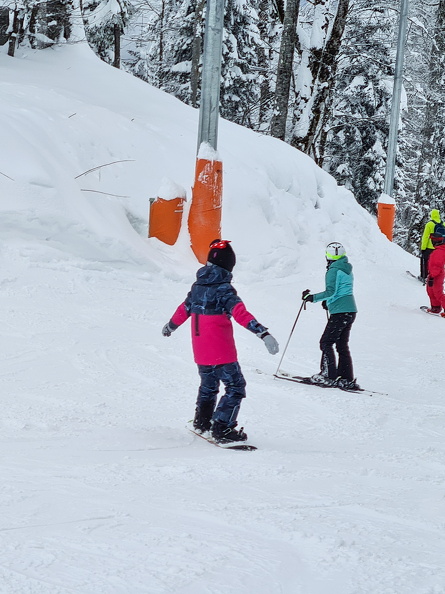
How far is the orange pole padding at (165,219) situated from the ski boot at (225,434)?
6787 millimetres

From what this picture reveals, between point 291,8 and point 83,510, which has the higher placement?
point 291,8

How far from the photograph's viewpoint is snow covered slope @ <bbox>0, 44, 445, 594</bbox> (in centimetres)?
293

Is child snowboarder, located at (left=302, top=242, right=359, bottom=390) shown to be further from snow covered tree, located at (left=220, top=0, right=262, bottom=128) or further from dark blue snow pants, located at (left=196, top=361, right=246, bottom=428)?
snow covered tree, located at (left=220, top=0, right=262, bottom=128)

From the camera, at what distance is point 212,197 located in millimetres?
11664

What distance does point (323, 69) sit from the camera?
17.4 meters

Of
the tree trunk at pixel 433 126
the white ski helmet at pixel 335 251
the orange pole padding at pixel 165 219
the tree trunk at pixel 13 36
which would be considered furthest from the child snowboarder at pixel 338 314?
the tree trunk at pixel 433 126

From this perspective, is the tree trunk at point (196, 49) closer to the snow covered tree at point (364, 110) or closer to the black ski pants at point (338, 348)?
the snow covered tree at point (364, 110)

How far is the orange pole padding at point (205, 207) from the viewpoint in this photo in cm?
1162

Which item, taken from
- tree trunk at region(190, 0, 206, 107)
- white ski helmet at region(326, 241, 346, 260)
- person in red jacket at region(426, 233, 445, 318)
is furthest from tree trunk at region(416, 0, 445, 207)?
white ski helmet at region(326, 241, 346, 260)

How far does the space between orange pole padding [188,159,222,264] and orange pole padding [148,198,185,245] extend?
324 millimetres

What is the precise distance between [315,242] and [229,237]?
241 centimetres

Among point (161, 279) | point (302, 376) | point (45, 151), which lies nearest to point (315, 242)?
point (161, 279)

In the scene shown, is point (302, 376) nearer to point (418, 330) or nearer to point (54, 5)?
point (418, 330)

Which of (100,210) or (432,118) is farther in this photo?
(432,118)
